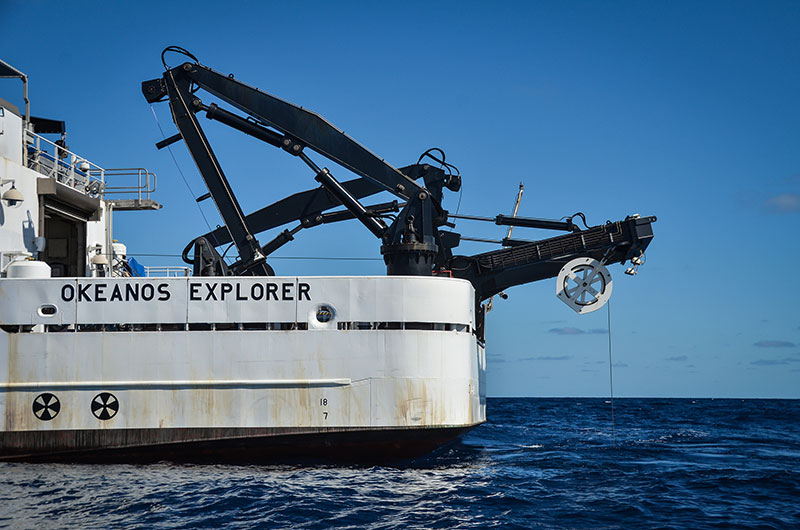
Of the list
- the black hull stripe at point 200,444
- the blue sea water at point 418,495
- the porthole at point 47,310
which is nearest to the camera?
the blue sea water at point 418,495

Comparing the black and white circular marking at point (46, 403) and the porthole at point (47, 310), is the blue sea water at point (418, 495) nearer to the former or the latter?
the black and white circular marking at point (46, 403)

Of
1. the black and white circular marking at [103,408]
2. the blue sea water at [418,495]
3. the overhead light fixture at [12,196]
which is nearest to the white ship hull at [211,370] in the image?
the black and white circular marking at [103,408]

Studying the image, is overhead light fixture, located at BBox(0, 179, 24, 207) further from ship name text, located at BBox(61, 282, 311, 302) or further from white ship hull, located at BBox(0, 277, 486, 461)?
ship name text, located at BBox(61, 282, 311, 302)

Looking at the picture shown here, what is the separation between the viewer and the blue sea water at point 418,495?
38.5 feet

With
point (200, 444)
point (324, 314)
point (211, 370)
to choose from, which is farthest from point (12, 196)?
point (324, 314)

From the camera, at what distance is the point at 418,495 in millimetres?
13617

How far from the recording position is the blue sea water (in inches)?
463

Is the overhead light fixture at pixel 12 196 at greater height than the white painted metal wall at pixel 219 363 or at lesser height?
greater

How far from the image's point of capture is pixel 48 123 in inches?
1044

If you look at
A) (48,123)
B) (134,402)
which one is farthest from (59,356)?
(48,123)

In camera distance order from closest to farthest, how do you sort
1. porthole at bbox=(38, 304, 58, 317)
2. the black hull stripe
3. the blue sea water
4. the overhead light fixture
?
the blue sea water → the black hull stripe → porthole at bbox=(38, 304, 58, 317) → the overhead light fixture

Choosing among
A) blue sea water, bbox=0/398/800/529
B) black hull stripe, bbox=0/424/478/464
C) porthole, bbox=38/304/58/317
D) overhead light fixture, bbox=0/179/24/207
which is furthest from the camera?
overhead light fixture, bbox=0/179/24/207

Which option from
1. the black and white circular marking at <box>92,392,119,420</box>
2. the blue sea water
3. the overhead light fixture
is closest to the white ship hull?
the black and white circular marking at <box>92,392,119,420</box>

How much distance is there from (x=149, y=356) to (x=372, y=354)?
14.8 ft
